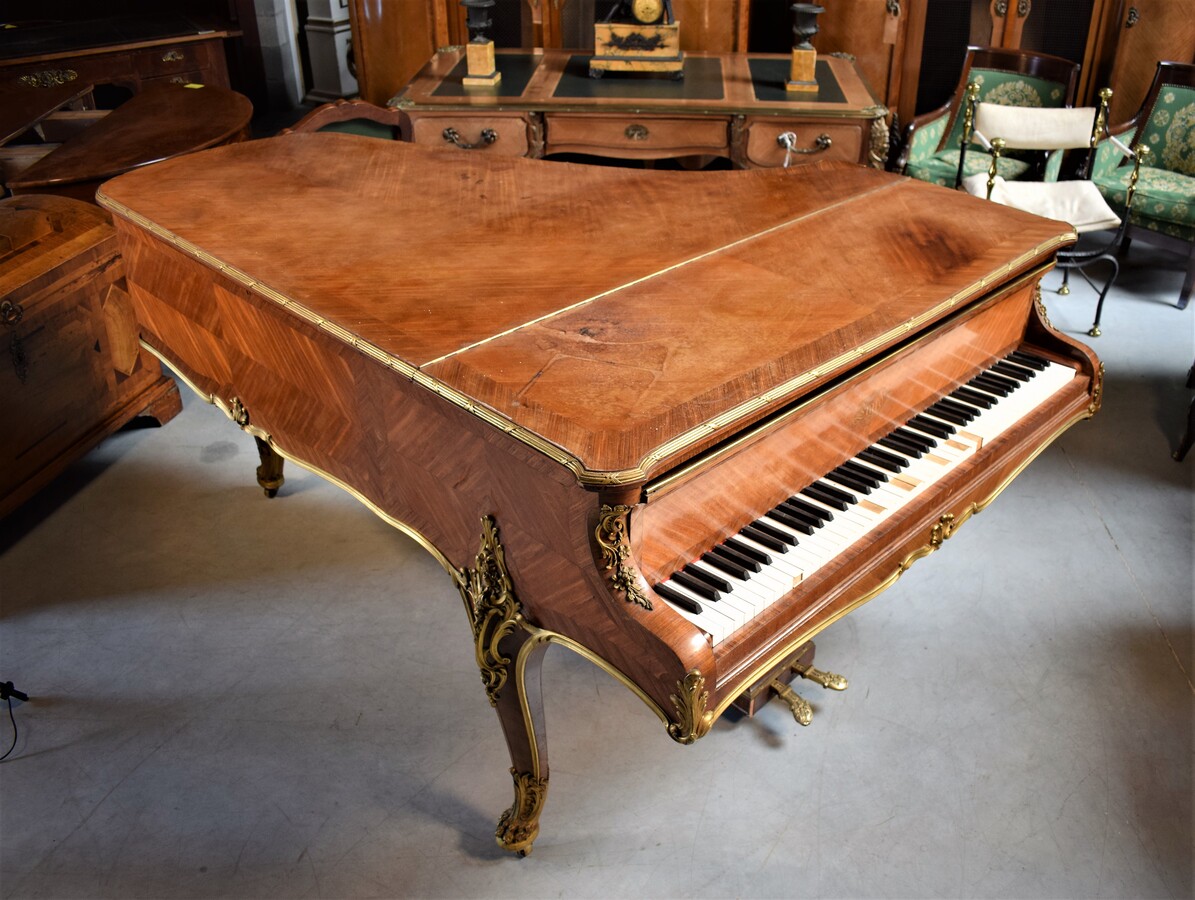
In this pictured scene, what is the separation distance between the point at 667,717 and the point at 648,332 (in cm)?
77

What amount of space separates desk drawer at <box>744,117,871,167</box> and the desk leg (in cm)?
319

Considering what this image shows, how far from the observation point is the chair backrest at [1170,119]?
5.41 m

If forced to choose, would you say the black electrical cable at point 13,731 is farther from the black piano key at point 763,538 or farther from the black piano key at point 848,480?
the black piano key at point 848,480

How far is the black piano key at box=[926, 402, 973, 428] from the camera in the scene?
2482mm

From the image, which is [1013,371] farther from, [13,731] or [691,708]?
[13,731]

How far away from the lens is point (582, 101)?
472cm

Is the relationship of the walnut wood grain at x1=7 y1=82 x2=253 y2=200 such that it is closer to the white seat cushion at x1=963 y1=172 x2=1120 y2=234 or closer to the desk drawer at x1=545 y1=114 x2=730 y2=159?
the desk drawer at x1=545 y1=114 x2=730 y2=159

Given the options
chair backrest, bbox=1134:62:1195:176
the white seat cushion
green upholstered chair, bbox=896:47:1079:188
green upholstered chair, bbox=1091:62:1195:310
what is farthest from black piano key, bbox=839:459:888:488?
chair backrest, bbox=1134:62:1195:176

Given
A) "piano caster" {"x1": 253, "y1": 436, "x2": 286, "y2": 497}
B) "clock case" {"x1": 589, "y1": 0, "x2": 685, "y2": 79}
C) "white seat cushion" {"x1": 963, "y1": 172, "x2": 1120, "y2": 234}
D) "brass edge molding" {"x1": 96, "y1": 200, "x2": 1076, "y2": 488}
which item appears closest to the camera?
"brass edge molding" {"x1": 96, "y1": 200, "x2": 1076, "y2": 488}

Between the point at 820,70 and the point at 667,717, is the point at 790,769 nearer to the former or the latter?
the point at 667,717

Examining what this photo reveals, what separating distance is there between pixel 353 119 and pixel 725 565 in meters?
2.98

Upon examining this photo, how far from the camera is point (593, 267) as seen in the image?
2.42m

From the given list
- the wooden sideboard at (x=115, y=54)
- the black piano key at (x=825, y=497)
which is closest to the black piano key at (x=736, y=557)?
the black piano key at (x=825, y=497)

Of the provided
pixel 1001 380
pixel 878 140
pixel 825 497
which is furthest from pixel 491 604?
pixel 878 140
